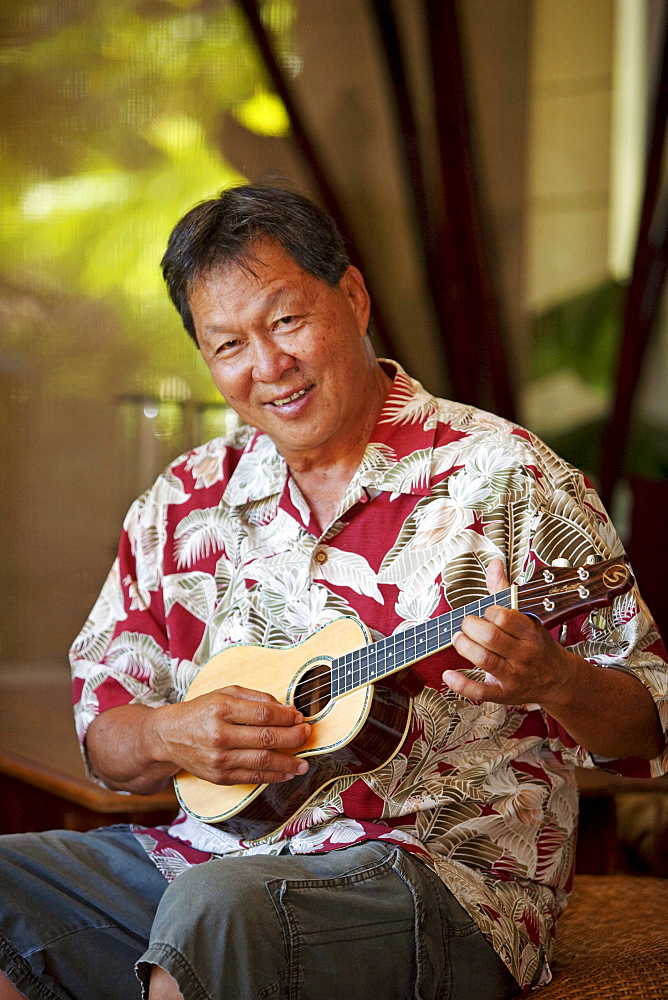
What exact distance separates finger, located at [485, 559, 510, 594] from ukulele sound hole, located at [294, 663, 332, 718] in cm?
28

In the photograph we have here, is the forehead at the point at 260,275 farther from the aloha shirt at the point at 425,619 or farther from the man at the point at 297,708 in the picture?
the aloha shirt at the point at 425,619

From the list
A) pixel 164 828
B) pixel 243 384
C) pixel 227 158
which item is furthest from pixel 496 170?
pixel 164 828

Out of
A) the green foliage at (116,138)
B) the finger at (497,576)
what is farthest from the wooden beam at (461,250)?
the finger at (497,576)

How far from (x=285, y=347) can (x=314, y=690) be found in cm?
52

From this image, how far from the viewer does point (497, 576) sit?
4.18ft

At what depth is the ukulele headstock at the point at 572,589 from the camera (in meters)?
1.19

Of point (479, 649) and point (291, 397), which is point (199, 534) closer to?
point (291, 397)

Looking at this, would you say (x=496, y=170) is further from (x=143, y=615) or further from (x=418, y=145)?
(x=143, y=615)

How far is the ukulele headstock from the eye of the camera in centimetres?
119

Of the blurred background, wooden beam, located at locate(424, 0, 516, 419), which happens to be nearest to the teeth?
the blurred background

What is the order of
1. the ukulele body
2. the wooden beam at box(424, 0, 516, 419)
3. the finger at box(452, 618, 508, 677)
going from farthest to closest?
the wooden beam at box(424, 0, 516, 419), the ukulele body, the finger at box(452, 618, 508, 677)

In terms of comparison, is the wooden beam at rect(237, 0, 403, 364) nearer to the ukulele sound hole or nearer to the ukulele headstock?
the ukulele sound hole

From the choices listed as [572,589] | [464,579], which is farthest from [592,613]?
[572,589]

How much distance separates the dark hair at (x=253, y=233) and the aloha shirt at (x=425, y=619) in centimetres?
24
